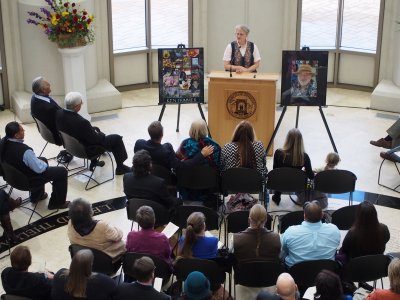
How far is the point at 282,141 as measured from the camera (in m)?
11.0

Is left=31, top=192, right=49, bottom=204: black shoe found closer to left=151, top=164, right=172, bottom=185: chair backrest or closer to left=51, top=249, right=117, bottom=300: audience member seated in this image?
left=151, top=164, right=172, bottom=185: chair backrest

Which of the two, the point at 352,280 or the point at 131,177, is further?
the point at 131,177

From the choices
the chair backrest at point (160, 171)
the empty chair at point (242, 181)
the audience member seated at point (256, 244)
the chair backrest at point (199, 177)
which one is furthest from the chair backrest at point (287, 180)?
the audience member seated at point (256, 244)

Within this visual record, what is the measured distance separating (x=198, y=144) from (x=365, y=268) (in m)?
2.77

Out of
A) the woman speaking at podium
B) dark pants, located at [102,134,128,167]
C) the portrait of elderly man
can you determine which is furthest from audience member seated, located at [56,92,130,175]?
the portrait of elderly man

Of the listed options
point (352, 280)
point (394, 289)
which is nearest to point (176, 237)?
point (352, 280)

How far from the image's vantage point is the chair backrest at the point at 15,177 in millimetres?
7933

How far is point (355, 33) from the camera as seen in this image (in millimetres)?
13672

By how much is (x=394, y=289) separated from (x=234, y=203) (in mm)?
3011

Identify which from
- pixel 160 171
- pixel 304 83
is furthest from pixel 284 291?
pixel 304 83

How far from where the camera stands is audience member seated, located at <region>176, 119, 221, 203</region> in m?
8.11

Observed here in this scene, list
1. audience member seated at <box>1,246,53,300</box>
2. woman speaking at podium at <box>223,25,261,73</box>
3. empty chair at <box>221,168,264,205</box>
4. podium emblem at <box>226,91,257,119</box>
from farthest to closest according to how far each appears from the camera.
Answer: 1. woman speaking at podium at <box>223,25,261,73</box>
2. podium emblem at <box>226,91,257,119</box>
3. empty chair at <box>221,168,264,205</box>
4. audience member seated at <box>1,246,53,300</box>

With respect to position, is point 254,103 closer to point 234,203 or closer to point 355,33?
point 234,203

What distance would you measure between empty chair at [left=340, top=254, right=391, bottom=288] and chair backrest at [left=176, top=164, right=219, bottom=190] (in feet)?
7.59
